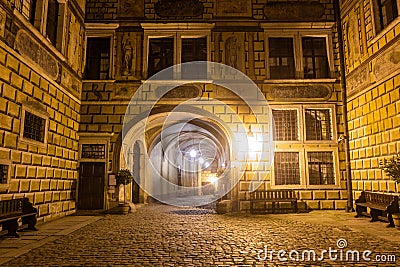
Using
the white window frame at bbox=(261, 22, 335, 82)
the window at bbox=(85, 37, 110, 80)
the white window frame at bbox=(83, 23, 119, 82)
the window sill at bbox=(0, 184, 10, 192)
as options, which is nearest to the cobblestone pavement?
the window sill at bbox=(0, 184, 10, 192)

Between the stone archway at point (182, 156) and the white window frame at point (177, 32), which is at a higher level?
the white window frame at point (177, 32)

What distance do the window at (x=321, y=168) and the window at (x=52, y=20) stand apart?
372 inches

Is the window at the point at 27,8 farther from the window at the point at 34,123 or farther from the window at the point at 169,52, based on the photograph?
the window at the point at 169,52

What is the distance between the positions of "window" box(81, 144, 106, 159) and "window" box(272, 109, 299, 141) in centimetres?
632

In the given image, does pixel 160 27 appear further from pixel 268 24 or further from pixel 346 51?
pixel 346 51

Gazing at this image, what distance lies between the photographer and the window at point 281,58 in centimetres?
1184

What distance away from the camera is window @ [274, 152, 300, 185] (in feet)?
36.3

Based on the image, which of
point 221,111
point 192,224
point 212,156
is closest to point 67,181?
point 192,224

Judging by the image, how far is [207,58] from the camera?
38.2 ft

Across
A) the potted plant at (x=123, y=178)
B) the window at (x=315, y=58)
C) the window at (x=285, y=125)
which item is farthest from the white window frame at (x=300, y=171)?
the potted plant at (x=123, y=178)

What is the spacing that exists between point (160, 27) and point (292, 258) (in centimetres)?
981

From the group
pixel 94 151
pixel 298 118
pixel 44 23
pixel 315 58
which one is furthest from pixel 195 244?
pixel 315 58

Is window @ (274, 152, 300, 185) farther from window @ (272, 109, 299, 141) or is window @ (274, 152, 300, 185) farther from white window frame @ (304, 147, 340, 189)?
window @ (272, 109, 299, 141)

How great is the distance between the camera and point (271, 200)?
10406 millimetres
